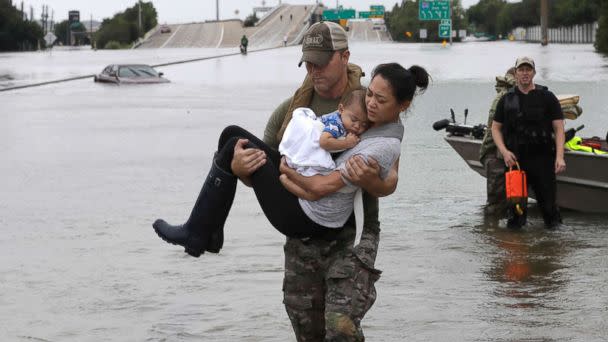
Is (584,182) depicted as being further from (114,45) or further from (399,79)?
(114,45)

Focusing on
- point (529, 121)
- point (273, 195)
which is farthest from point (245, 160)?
point (529, 121)

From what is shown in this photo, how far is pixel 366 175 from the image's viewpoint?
569 cm

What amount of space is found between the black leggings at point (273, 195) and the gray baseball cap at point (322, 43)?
426mm

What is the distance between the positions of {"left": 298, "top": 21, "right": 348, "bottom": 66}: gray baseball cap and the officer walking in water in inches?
209

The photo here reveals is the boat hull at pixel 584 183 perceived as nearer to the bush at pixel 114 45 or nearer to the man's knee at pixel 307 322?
the man's knee at pixel 307 322

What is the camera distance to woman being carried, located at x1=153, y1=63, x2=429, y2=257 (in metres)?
5.79

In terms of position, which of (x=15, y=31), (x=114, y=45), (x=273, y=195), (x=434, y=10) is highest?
(x=434, y=10)

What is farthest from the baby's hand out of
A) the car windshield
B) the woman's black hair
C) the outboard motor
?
the car windshield

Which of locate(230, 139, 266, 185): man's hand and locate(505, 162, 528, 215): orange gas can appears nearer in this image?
locate(230, 139, 266, 185): man's hand

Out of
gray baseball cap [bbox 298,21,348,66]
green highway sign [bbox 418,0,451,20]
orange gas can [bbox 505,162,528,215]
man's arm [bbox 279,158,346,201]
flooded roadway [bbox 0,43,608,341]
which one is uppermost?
green highway sign [bbox 418,0,451,20]

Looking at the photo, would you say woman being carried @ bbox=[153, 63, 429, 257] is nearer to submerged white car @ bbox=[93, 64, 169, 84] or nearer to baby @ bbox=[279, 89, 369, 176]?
baby @ bbox=[279, 89, 369, 176]

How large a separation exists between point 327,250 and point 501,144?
18.7 ft

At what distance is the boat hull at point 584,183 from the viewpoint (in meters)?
12.6

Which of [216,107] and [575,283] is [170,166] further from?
[216,107]
